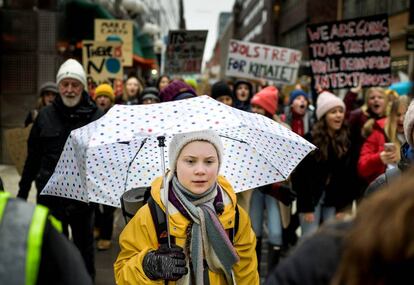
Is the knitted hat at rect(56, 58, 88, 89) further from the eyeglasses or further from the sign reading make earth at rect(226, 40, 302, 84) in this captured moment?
the sign reading make earth at rect(226, 40, 302, 84)

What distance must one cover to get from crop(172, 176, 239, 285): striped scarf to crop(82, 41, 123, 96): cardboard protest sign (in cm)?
749

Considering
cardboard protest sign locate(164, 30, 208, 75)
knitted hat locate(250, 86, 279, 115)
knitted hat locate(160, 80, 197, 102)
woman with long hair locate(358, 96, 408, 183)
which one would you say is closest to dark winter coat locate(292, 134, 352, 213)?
woman with long hair locate(358, 96, 408, 183)

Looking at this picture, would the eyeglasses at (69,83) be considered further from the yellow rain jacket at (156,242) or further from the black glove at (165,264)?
the black glove at (165,264)

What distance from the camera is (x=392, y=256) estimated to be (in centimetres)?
113

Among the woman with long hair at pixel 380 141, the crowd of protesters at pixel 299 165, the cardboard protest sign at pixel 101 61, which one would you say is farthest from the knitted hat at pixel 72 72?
the cardboard protest sign at pixel 101 61

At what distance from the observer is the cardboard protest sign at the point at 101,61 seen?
395 inches

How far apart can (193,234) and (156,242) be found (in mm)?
171

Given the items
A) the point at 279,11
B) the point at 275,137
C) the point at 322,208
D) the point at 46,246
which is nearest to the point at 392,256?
the point at 46,246

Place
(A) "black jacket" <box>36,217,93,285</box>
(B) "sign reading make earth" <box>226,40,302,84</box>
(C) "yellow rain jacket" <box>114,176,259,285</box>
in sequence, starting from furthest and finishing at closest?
1. (B) "sign reading make earth" <box>226,40,302,84</box>
2. (C) "yellow rain jacket" <box>114,176,259,285</box>
3. (A) "black jacket" <box>36,217,93,285</box>

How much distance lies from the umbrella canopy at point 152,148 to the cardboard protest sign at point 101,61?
670 centimetres

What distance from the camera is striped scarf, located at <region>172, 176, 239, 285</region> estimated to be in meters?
2.70

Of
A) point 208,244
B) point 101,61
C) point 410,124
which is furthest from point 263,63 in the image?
point 208,244

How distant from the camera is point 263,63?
11.0m

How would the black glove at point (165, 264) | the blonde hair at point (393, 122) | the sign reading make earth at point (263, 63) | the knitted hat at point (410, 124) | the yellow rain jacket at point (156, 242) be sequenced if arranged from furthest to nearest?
the sign reading make earth at point (263, 63), the blonde hair at point (393, 122), the knitted hat at point (410, 124), the yellow rain jacket at point (156, 242), the black glove at point (165, 264)
